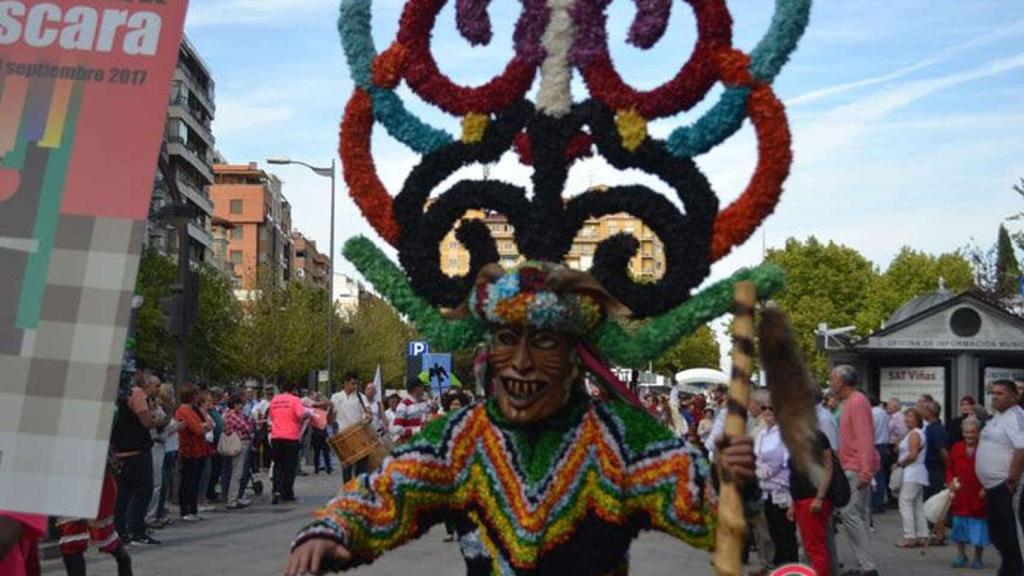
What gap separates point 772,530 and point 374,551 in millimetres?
7100

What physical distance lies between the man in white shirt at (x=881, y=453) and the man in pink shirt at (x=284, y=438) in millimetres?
8209

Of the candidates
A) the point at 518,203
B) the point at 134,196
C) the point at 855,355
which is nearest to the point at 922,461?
the point at 855,355

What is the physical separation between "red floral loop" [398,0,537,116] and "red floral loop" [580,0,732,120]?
320mm

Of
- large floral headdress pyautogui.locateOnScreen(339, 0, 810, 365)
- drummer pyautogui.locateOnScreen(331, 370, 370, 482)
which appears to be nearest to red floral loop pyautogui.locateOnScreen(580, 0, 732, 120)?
large floral headdress pyautogui.locateOnScreen(339, 0, 810, 365)

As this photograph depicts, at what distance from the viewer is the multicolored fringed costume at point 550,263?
17.5 feet

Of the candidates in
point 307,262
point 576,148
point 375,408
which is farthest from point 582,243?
point 307,262

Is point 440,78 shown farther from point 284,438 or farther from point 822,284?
point 822,284

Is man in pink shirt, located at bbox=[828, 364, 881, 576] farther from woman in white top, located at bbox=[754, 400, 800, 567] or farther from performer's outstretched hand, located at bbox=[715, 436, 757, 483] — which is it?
performer's outstretched hand, located at bbox=[715, 436, 757, 483]

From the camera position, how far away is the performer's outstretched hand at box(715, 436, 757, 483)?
16.2 feet

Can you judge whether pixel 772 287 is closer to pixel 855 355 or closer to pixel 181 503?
pixel 181 503

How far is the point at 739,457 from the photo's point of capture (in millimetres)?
4941

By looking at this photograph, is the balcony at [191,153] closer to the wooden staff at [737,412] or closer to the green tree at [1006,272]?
the green tree at [1006,272]

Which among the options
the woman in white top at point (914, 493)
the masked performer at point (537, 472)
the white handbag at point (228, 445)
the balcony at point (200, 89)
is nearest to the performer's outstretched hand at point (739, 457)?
the masked performer at point (537, 472)

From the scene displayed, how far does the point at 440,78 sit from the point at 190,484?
45.0 ft
